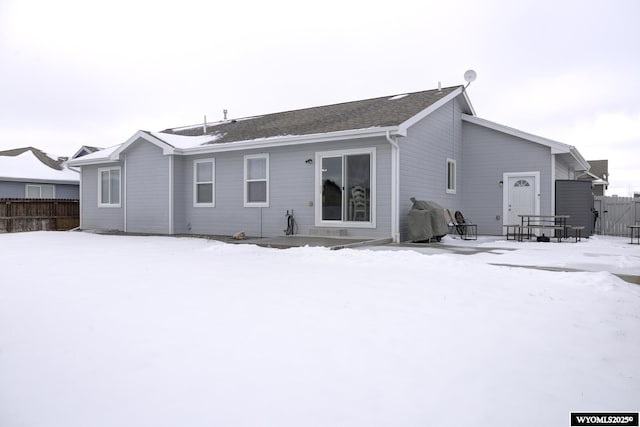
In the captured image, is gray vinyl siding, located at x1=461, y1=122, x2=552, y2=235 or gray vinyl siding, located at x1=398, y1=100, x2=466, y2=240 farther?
gray vinyl siding, located at x1=461, y1=122, x2=552, y2=235

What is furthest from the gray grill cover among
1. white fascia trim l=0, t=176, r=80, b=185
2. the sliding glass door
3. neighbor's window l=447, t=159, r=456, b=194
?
white fascia trim l=0, t=176, r=80, b=185

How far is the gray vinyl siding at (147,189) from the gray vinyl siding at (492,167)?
28.7ft

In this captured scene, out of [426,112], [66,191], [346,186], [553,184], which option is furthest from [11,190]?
[553,184]

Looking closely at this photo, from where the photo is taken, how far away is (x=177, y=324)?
3807mm

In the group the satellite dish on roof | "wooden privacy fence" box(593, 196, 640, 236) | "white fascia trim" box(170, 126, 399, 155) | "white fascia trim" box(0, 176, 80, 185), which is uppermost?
the satellite dish on roof

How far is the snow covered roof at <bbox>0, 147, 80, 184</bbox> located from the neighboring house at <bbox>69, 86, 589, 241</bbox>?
7.08m

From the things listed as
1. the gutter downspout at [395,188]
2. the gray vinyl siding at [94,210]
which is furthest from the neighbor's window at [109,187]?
the gutter downspout at [395,188]

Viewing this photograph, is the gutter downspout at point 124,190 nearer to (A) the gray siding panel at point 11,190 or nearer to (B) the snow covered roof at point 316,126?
(B) the snow covered roof at point 316,126

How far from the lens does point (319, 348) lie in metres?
3.22

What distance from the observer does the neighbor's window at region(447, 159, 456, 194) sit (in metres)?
12.8

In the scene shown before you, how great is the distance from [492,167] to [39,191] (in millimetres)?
19164

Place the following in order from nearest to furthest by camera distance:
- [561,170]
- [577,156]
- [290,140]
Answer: [290,140], [577,156], [561,170]

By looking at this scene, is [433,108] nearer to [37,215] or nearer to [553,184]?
[553,184]

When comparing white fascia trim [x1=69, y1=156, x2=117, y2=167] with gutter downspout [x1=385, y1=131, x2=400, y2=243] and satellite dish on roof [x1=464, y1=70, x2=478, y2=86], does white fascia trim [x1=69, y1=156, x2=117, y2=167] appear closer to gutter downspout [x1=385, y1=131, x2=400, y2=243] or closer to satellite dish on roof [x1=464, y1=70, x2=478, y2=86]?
gutter downspout [x1=385, y1=131, x2=400, y2=243]
